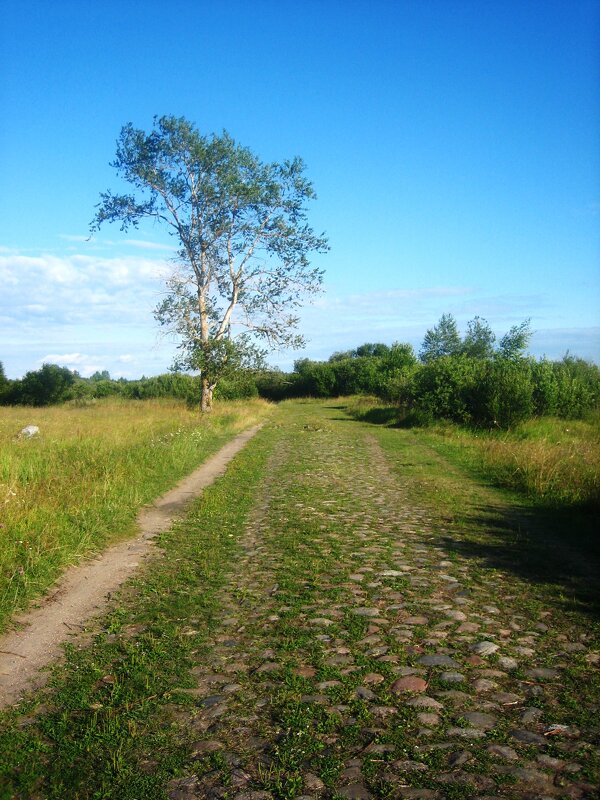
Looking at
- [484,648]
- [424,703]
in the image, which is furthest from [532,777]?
[484,648]

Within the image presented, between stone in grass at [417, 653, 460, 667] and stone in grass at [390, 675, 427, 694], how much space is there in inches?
8.8

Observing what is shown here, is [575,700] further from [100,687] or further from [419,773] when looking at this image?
[100,687]

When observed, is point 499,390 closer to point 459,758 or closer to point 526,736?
point 526,736

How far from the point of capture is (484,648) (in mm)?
4449

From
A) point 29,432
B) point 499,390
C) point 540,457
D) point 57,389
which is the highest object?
point 57,389

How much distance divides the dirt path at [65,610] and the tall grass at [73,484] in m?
0.18

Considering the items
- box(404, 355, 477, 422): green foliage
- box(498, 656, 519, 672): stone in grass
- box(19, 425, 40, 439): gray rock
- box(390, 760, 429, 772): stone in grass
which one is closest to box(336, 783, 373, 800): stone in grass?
box(390, 760, 429, 772): stone in grass

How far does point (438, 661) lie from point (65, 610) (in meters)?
3.33

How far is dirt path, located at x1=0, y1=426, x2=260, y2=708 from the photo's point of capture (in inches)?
170

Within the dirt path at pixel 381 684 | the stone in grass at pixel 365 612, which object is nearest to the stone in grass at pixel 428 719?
the dirt path at pixel 381 684

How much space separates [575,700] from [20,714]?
10.8ft

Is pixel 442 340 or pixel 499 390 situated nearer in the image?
pixel 499 390

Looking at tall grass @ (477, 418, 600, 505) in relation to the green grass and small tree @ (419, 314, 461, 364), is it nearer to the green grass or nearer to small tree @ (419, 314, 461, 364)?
the green grass

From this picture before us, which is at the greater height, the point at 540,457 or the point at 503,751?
the point at 540,457
